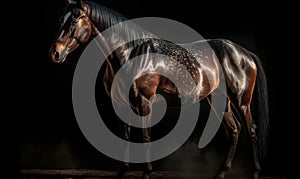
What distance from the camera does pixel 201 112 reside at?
227 cm

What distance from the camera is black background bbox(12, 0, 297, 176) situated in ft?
7.16

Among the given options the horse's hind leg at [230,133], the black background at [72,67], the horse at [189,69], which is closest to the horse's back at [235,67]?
the horse at [189,69]

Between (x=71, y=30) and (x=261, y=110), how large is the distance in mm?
948

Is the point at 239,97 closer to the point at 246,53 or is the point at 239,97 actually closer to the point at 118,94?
the point at 246,53

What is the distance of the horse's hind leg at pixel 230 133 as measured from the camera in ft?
6.31

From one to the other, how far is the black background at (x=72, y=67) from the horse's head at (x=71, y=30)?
0.51 meters

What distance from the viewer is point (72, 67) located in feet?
7.41

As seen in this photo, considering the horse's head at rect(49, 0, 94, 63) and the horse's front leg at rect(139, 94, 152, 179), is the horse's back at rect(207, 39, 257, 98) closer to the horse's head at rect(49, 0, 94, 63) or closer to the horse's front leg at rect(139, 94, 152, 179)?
the horse's front leg at rect(139, 94, 152, 179)

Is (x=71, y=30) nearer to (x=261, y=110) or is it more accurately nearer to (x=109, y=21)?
(x=109, y=21)

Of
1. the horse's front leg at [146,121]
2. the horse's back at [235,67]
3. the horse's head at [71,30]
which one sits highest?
the horse's head at [71,30]

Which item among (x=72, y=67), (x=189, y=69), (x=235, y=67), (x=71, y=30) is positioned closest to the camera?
(x=71, y=30)

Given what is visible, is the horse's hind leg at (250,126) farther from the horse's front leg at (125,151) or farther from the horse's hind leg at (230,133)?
the horse's front leg at (125,151)

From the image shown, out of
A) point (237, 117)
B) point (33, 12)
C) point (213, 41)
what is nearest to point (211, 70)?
point (213, 41)

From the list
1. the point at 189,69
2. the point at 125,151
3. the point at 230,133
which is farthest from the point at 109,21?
the point at 230,133
